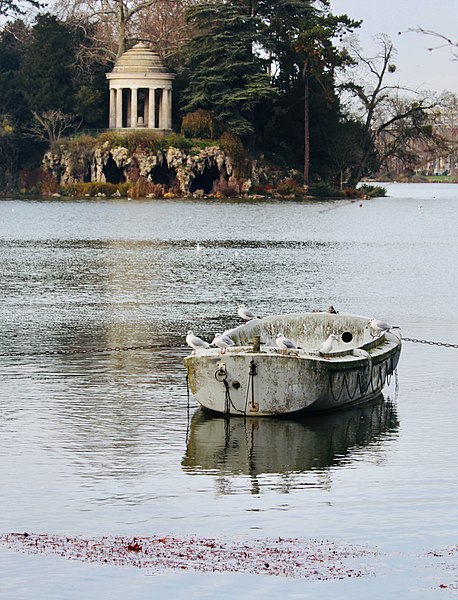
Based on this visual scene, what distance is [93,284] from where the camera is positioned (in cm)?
4444

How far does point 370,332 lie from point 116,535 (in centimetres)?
1108

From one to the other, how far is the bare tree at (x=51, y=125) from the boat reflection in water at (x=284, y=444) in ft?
318

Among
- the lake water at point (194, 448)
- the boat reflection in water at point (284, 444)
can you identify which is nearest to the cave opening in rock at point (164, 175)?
the lake water at point (194, 448)

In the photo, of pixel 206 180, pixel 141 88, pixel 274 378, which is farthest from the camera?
pixel 141 88

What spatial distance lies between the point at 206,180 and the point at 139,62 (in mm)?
11079

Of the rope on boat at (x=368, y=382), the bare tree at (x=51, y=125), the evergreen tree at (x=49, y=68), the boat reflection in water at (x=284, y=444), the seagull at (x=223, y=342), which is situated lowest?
the boat reflection in water at (x=284, y=444)

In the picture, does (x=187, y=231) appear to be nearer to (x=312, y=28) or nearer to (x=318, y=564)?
(x=312, y=28)

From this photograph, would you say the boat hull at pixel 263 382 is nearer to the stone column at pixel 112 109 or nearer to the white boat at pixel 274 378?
the white boat at pixel 274 378

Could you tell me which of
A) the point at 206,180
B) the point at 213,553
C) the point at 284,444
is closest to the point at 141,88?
the point at 206,180

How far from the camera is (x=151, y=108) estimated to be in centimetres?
11875

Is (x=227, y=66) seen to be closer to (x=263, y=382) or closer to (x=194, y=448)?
(x=263, y=382)

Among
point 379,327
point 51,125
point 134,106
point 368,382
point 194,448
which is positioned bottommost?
point 194,448

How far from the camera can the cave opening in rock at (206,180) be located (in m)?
115

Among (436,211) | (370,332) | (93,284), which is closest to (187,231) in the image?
(93,284)
